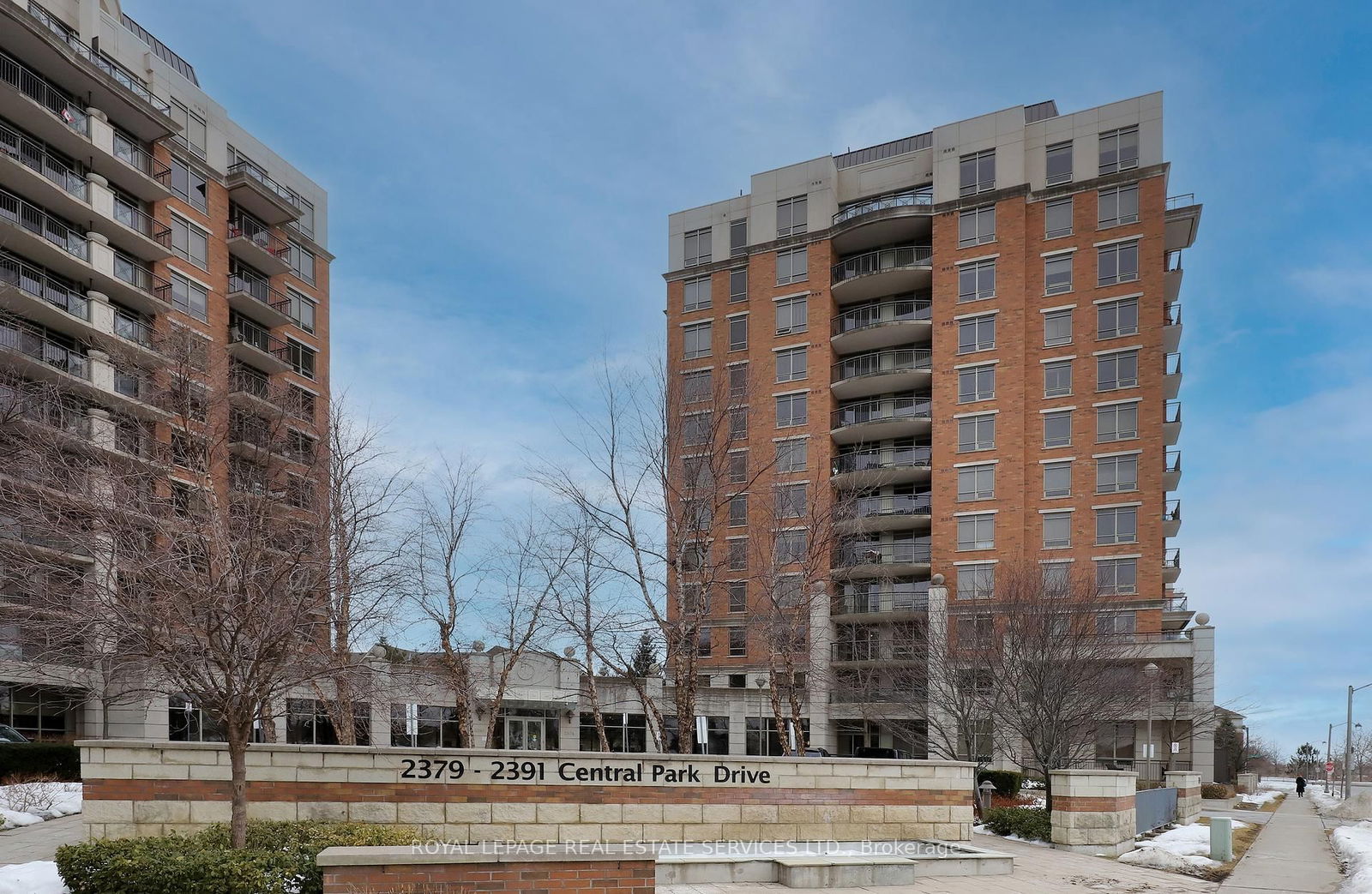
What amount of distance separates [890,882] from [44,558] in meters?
19.9

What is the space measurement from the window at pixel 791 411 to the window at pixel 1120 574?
16209 mm

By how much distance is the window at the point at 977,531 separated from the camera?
158 ft

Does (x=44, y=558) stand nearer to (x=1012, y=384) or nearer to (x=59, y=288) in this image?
(x=59, y=288)

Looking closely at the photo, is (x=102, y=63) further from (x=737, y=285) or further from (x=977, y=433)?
(x=977, y=433)

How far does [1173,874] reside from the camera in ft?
56.3

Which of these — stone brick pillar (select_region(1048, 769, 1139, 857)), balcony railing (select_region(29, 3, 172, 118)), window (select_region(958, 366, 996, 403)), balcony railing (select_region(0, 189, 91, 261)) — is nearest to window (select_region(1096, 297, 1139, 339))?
window (select_region(958, 366, 996, 403))

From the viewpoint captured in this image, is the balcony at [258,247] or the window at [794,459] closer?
the window at [794,459]

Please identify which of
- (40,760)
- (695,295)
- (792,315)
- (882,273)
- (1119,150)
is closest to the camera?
(40,760)

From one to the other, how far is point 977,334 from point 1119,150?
10819 mm

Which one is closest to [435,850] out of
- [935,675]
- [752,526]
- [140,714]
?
[752,526]

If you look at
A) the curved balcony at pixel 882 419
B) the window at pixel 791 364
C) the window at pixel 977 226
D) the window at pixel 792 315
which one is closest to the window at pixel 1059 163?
the window at pixel 977 226

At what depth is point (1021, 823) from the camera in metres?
20.8

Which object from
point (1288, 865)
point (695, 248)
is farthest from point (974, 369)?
point (1288, 865)

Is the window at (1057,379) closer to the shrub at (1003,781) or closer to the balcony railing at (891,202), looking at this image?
the balcony railing at (891,202)
